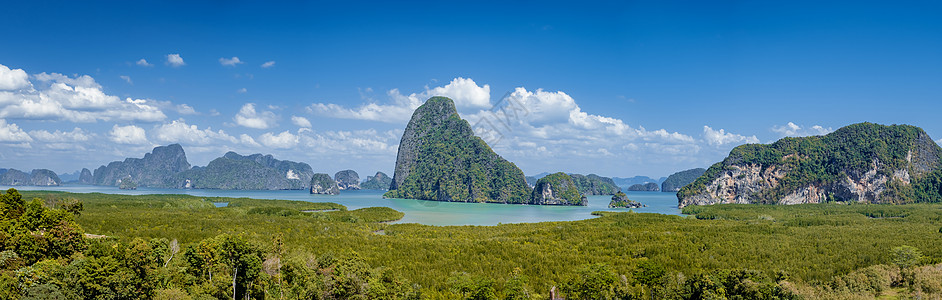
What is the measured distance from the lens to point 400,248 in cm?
4594

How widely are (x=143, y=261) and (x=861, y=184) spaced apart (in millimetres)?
170607

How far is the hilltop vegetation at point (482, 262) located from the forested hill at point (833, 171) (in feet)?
286

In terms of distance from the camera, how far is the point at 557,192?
158750mm

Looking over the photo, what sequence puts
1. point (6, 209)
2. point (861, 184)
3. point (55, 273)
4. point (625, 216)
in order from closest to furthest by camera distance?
point (55, 273)
point (6, 209)
point (625, 216)
point (861, 184)

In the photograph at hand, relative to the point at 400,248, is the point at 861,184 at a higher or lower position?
higher

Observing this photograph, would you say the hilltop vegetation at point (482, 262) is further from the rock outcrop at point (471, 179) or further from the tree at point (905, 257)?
the rock outcrop at point (471, 179)

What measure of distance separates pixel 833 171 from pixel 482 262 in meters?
149

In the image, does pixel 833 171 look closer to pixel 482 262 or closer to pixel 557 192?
pixel 557 192

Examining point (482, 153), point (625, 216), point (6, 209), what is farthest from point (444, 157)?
point (6, 209)

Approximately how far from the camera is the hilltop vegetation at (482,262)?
89.1 feet

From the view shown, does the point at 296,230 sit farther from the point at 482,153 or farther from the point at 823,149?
the point at 823,149

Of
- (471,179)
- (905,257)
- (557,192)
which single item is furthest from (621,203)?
(905,257)

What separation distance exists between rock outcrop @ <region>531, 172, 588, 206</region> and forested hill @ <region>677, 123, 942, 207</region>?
31.2 metres

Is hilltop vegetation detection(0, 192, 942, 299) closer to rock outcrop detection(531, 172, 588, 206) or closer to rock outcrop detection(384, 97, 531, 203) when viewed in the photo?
rock outcrop detection(531, 172, 588, 206)
